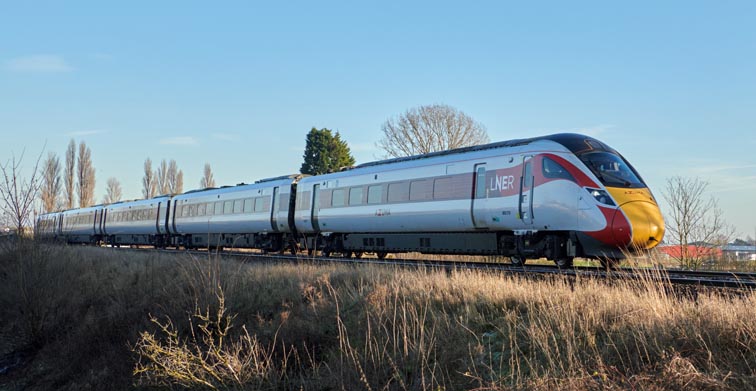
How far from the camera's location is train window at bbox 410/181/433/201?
15.3 metres

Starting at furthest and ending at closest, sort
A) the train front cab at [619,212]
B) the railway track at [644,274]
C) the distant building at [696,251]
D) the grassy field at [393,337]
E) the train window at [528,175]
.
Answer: the distant building at [696,251] → the train window at [528,175] → the train front cab at [619,212] → the railway track at [644,274] → the grassy field at [393,337]

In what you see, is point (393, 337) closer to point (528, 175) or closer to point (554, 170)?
point (554, 170)

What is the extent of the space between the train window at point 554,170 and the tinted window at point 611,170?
1.43ft

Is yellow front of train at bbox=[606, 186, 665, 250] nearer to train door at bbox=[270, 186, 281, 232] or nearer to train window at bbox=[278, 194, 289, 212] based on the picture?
train window at bbox=[278, 194, 289, 212]

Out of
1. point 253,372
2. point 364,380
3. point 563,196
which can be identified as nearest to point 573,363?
point 364,380

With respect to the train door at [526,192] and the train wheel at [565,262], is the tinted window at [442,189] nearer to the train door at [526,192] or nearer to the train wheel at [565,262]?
the train door at [526,192]

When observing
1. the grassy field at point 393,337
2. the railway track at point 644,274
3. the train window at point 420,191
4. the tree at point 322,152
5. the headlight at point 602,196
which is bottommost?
the grassy field at point 393,337

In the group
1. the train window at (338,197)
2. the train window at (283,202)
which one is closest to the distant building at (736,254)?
the train window at (338,197)

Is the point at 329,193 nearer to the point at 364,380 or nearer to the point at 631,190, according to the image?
the point at 631,190

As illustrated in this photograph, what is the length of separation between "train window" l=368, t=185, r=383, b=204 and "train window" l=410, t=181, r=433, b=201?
4.69 ft

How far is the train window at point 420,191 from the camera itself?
15337 millimetres

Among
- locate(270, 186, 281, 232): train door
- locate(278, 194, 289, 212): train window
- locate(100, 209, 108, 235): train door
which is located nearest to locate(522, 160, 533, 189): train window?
locate(278, 194, 289, 212): train window

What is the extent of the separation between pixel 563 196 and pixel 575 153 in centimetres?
96

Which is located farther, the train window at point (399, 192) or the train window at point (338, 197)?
the train window at point (338, 197)
